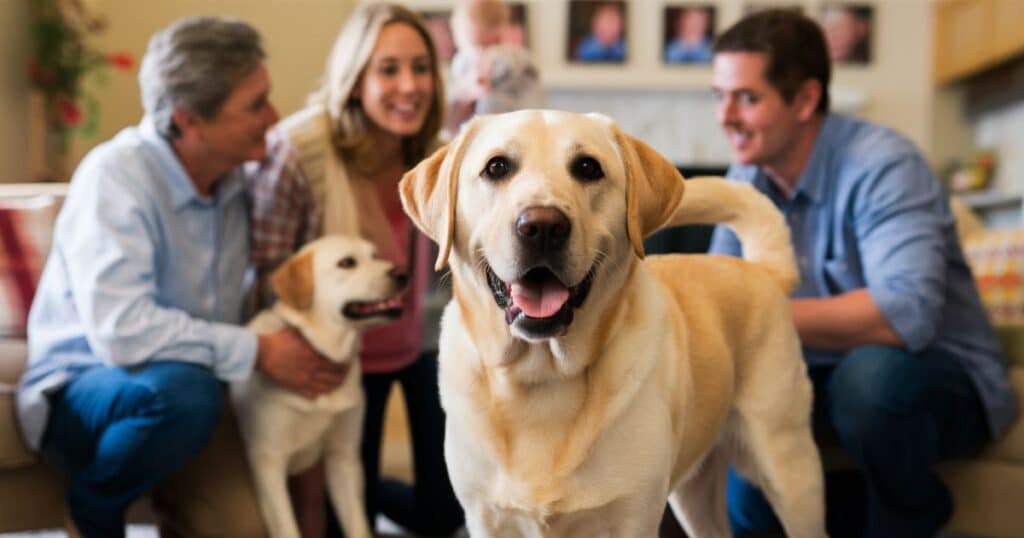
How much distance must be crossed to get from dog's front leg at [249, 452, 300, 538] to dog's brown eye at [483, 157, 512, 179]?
1.04m

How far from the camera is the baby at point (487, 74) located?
278cm

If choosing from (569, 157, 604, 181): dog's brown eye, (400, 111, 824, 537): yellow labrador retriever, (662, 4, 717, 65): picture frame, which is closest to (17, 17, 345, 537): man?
(400, 111, 824, 537): yellow labrador retriever

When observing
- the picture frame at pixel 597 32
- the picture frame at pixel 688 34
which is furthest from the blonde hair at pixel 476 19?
the picture frame at pixel 688 34

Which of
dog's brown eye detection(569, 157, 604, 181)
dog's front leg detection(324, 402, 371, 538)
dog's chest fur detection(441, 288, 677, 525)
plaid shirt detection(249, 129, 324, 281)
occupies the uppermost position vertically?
dog's brown eye detection(569, 157, 604, 181)

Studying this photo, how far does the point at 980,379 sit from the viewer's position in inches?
78.2

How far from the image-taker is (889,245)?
74.5 inches

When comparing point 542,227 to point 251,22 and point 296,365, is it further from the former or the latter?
point 251,22

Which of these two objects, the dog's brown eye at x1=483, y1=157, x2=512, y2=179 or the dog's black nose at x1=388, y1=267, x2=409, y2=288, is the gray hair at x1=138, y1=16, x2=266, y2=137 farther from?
the dog's brown eye at x1=483, y1=157, x2=512, y2=179

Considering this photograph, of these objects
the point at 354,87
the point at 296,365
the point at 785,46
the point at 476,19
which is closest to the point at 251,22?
the point at 476,19

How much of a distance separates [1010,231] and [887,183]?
42.4 inches

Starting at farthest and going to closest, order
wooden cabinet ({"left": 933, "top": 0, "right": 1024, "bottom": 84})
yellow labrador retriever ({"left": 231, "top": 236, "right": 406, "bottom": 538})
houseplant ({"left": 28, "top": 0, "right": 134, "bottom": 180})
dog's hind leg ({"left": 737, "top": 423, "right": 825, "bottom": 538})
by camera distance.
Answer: wooden cabinet ({"left": 933, "top": 0, "right": 1024, "bottom": 84}) < houseplant ({"left": 28, "top": 0, "right": 134, "bottom": 180}) < yellow labrador retriever ({"left": 231, "top": 236, "right": 406, "bottom": 538}) < dog's hind leg ({"left": 737, "top": 423, "right": 825, "bottom": 538})

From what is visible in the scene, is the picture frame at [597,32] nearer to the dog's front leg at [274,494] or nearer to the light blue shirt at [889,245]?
the light blue shirt at [889,245]

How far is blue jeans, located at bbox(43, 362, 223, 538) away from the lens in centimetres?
177

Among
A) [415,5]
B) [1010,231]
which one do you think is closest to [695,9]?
[415,5]
